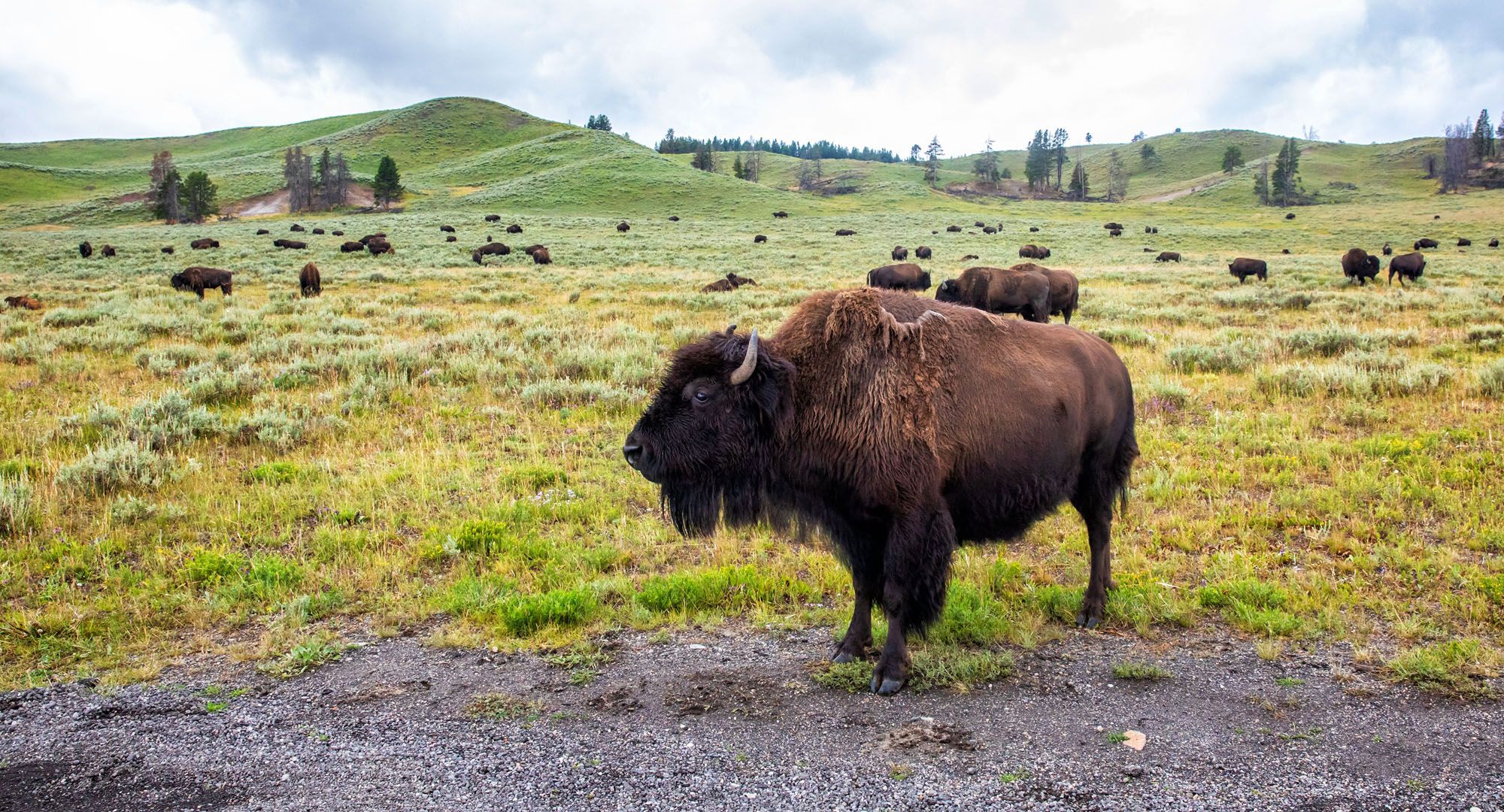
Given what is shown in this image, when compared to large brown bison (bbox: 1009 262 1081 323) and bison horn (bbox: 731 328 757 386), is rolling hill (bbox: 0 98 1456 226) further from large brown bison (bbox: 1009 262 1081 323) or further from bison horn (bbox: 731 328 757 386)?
bison horn (bbox: 731 328 757 386)

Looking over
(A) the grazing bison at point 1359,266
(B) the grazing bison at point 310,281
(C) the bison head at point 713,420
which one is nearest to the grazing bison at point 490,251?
(B) the grazing bison at point 310,281

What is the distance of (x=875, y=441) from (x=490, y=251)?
36.5m

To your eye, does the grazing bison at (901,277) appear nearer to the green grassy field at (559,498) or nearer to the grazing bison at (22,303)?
the green grassy field at (559,498)

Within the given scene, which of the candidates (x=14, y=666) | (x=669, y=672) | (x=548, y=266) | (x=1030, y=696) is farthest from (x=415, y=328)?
(x=548, y=266)

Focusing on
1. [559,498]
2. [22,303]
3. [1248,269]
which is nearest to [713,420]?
[559,498]

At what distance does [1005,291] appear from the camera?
18562 millimetres

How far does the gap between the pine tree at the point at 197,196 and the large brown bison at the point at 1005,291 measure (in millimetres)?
75711

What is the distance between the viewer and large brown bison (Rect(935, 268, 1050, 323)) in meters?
18.5

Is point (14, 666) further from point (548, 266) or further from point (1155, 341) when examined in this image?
point (548, 266)

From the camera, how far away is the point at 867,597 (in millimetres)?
4566

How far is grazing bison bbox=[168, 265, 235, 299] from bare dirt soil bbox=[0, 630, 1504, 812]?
900 inches

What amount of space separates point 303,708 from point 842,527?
115 inches

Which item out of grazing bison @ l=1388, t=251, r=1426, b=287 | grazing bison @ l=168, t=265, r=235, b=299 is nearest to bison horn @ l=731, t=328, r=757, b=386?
grazing bison @ l=168, t=265, r=235, b=299

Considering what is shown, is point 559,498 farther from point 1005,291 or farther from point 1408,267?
point 1408,267
